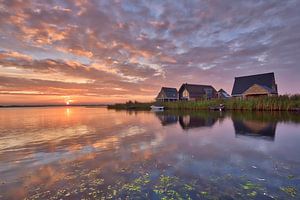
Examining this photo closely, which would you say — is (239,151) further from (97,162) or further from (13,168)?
(13,168)

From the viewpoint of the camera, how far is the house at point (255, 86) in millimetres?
36875

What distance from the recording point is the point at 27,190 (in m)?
4.46

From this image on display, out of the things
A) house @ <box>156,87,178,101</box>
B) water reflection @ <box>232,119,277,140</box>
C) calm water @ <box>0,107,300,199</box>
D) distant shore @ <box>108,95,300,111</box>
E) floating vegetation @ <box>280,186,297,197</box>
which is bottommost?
calm water @ <box>0,107,300,199</box>

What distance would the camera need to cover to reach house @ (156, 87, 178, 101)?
59.9 m

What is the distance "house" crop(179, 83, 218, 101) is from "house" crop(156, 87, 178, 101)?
2.47 metres

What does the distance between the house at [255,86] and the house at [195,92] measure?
40.3ft

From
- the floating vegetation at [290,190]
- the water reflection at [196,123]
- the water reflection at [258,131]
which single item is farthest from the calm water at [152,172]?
the water reflection at [196,123]

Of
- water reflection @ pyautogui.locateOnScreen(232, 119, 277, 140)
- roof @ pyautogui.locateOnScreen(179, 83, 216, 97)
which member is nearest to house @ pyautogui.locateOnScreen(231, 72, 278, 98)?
roof @ pyautogui.locateOnScreen(179, 83, 216, 97)

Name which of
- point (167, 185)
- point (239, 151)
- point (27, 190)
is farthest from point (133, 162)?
point (239, 151)

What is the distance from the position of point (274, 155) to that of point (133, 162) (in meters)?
5.29

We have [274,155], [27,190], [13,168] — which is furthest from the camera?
[274,155]

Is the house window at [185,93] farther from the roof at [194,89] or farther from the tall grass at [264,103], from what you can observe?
the tall grass at [264,103]

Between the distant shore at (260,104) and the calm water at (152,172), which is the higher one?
the distant shore at (260,104)

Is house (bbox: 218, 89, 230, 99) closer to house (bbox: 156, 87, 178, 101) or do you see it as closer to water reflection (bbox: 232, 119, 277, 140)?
house (bbox: 156, 87, 178, 101)
